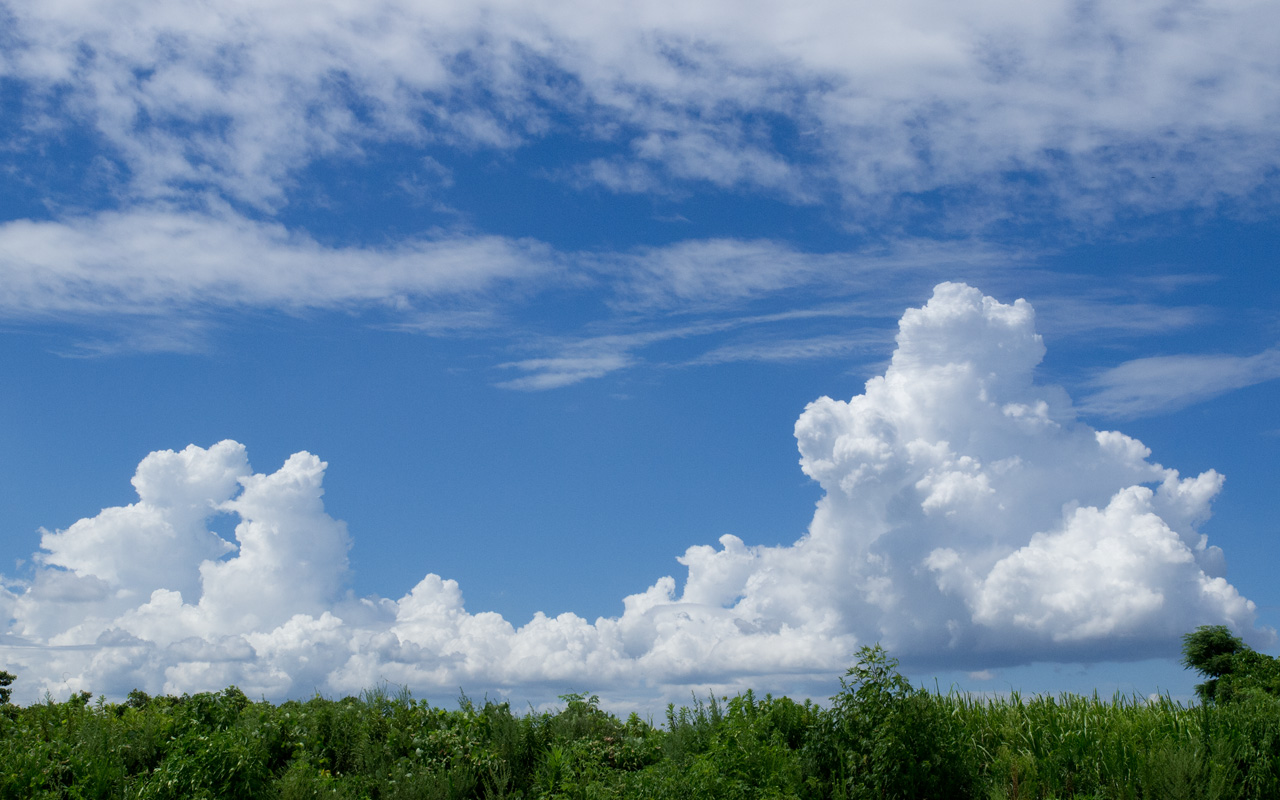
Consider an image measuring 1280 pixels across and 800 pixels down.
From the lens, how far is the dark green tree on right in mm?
27922

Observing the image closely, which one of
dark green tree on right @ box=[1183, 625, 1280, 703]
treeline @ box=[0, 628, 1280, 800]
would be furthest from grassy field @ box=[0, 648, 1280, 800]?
dark green tree on right @ box=[1183, 625, 1280, 703]

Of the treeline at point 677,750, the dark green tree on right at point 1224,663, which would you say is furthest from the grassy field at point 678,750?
the dark green tree on right at point 1224,663

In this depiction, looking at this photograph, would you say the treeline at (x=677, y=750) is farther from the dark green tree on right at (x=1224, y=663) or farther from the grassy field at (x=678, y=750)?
the dark green tree on right at (x=1224, y=663)

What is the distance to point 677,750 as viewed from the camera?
591 inches

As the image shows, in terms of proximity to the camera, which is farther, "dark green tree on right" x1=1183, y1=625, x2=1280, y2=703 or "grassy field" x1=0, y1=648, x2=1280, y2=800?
"dark green tree on right" x1=1183, y1=625, x2=1280, y2=703

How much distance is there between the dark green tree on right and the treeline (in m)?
14.5

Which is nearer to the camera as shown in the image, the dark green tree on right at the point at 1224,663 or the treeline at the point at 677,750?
the treeline at the point at 677,750

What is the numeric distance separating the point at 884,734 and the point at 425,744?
24.3ft

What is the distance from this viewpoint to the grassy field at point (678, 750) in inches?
491

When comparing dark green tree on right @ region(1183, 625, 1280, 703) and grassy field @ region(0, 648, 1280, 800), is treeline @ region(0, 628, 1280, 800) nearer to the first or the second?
grassy field @ region(0, 648, 1280, 800)

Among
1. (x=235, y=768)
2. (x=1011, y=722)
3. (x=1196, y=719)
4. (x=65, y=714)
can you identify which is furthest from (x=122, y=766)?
(x=1196, y=719)

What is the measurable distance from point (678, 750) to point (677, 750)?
0.02 meters

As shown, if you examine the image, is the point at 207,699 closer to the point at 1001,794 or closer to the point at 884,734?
the point at 884,734

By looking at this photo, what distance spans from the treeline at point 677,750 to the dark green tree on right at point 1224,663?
14.5 meters
